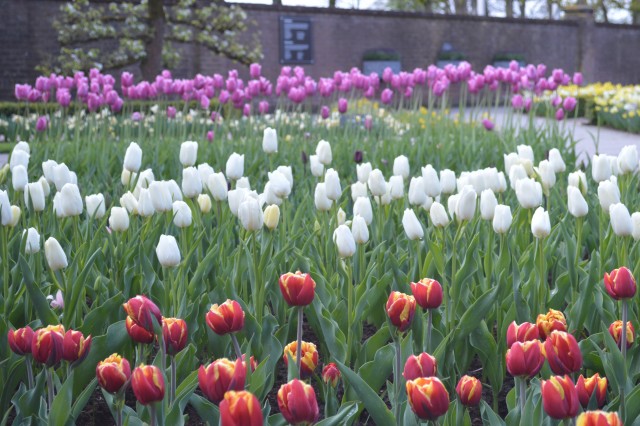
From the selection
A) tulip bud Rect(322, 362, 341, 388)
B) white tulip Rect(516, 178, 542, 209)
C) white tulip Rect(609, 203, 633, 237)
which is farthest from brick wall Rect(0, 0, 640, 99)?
tulip bud Rect(322, 362, 341, 388)

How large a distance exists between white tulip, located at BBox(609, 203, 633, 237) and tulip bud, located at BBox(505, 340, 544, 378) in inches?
36.5

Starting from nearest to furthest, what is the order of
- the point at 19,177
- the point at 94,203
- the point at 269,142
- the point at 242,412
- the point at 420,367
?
the point at 242,412, the point at 420,367, the point at 94,203, the point at 19,177, the point at 269,142

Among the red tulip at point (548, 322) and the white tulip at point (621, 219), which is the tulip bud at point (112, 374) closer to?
the red tulip at point (548, 322)

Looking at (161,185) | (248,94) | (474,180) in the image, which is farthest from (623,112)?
(161,185)

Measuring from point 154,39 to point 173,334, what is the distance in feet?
45.7

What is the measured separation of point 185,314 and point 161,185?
50 centimetres

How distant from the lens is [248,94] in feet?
24.8

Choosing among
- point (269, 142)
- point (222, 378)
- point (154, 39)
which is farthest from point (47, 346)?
point (154, 39)

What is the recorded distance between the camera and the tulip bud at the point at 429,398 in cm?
132

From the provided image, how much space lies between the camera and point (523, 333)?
5.24 ft

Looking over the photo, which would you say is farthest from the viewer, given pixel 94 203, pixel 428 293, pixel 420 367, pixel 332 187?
pixel 94 203

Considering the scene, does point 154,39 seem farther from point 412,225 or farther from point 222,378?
point 222,378

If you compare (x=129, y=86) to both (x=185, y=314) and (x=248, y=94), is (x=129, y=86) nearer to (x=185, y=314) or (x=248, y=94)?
(x=248, y=94)

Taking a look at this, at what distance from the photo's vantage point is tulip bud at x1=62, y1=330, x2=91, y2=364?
65.0 inches
